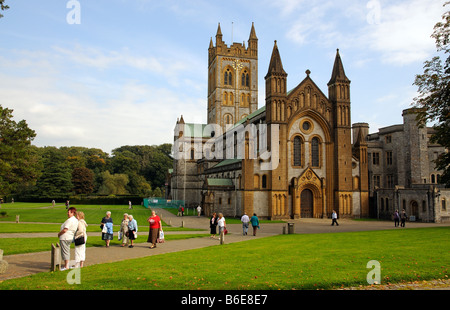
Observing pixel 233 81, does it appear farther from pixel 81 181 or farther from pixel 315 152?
pixel 81 181

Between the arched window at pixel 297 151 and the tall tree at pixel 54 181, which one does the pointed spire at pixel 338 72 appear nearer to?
the arched window at pixel 297 151

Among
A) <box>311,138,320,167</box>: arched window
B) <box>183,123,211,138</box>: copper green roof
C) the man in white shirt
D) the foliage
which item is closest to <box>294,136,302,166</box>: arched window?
<box>311,138,320,167</box>: arched window

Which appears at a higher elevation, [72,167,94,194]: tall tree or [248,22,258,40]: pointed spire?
→ [248,22,258,40]: pointed spire

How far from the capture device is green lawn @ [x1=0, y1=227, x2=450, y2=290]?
979 centimetres

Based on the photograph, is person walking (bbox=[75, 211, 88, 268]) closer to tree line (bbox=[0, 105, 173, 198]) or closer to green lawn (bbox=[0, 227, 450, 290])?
green lawn (bbox=[0, 227, 450, 290])

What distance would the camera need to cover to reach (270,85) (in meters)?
45.8

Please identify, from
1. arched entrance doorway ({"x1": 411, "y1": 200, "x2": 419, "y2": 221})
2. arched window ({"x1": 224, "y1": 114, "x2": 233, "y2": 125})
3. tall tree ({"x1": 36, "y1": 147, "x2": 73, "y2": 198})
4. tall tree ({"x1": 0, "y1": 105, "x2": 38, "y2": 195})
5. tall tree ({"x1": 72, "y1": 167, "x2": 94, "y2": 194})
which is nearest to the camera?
tall tree ({"x1": 0, "y1": 105, "x2": 38, "y2": 195})

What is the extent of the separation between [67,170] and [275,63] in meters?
59.7

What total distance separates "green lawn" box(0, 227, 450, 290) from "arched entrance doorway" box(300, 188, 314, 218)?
30.8m

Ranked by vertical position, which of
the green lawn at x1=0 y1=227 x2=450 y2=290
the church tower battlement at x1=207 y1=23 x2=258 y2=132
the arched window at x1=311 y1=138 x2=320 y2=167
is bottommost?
the green lawn at x1=0 y1=227 x2=450 y2=290

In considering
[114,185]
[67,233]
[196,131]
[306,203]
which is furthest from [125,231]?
[114,185]

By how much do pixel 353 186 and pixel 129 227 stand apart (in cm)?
3643

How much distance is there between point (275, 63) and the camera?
46438mm
